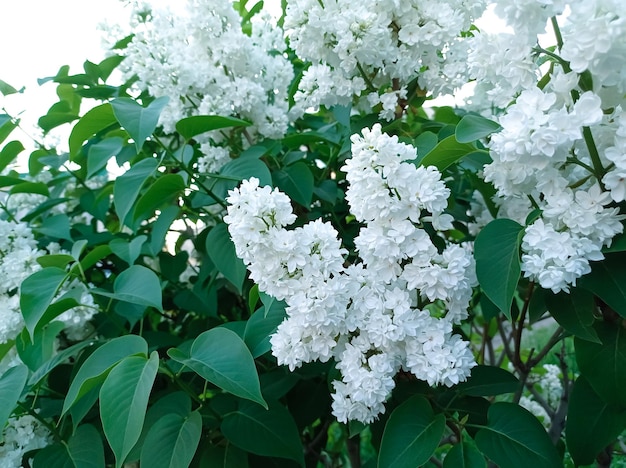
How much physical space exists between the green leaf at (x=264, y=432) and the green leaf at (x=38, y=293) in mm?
354

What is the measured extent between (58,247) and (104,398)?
0.74 meters

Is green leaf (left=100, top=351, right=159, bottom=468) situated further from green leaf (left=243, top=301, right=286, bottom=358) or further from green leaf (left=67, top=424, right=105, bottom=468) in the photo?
green leaf (left=67, top=424, right=105, bottom=468)

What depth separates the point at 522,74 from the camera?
83 centimetres

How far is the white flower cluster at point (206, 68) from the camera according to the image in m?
1.38

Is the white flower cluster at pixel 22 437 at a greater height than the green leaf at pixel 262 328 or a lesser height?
lesser

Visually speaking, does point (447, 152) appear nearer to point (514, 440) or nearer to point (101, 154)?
point (514, 440)

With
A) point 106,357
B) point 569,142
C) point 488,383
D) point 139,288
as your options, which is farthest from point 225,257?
point 569,142

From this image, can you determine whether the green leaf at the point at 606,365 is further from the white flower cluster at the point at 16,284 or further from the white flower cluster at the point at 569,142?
the white flower cluster at the point at 16,284

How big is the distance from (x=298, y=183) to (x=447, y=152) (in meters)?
0.43

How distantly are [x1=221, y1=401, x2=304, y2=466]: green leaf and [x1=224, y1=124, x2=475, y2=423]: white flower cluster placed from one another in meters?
0.18

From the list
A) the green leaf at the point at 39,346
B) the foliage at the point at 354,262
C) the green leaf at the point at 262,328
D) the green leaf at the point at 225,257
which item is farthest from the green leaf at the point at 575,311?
the green leaf at the point at 39,346

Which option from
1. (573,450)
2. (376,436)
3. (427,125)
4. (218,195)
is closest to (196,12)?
(218,195)

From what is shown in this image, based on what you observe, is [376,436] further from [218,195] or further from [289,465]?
[218,195]

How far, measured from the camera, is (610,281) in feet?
2.73
